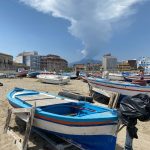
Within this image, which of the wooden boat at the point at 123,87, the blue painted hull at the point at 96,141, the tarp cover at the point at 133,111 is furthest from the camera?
the wooden boat at the point at 123,87

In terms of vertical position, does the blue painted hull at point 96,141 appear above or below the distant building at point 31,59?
below

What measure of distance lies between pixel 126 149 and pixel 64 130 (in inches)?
64.7

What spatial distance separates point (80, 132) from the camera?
6039 mm

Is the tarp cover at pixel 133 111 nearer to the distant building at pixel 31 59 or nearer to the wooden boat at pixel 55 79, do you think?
the wooden boat at pixel 55 79

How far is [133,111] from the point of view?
18.0 ft

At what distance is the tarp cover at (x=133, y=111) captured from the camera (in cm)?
543

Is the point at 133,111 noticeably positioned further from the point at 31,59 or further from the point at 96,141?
the point at 31,59

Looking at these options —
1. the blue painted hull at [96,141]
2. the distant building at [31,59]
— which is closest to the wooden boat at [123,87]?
the blue painted hull at [96,141]

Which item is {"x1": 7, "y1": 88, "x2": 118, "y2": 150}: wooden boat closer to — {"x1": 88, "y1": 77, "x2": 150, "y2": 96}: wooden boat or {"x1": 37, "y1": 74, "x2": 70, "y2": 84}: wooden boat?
{"x1": 88, "y1": 77, "x2": 150, "y2": 96}: wooden boat

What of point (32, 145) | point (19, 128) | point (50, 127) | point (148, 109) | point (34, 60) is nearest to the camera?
point (148, 109)

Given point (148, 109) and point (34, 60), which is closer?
point (148, 109)

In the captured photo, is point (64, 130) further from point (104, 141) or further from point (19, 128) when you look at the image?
point (19, 128)

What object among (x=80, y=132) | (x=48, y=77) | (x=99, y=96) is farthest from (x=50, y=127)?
(x=48, y=77)

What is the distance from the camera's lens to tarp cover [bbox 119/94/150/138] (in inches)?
214
